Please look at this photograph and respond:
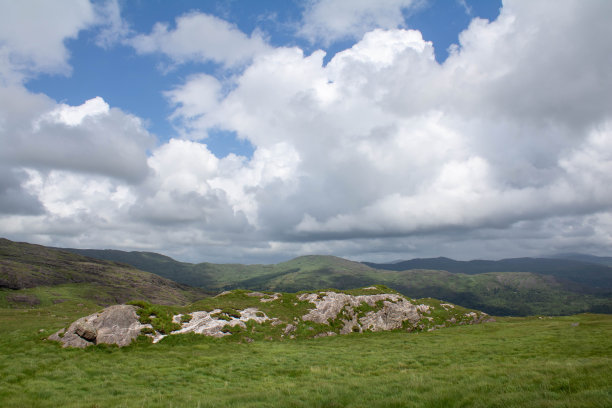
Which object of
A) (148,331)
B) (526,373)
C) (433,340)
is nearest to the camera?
(526,373)

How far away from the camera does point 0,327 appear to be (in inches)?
1773

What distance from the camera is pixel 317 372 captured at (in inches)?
881

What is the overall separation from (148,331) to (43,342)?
928 cm

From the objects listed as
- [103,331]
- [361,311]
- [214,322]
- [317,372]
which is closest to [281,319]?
[214,322]

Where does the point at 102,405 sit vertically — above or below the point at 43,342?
above

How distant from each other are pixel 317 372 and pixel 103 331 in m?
22.9

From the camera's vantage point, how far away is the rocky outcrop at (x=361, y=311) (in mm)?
45088

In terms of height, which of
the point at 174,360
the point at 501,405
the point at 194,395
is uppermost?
the point at 501,405

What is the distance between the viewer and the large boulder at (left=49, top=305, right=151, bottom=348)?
97.2 ft

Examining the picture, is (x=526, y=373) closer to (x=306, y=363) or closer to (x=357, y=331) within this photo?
(x=306, y=363)

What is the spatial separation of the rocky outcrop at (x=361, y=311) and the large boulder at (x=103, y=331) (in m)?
22.1

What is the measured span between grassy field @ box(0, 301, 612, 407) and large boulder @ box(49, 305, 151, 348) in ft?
3.66

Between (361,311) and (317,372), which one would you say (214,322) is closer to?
(317,372)

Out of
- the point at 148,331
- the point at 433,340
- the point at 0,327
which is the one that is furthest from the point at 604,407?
the point at 0,327
